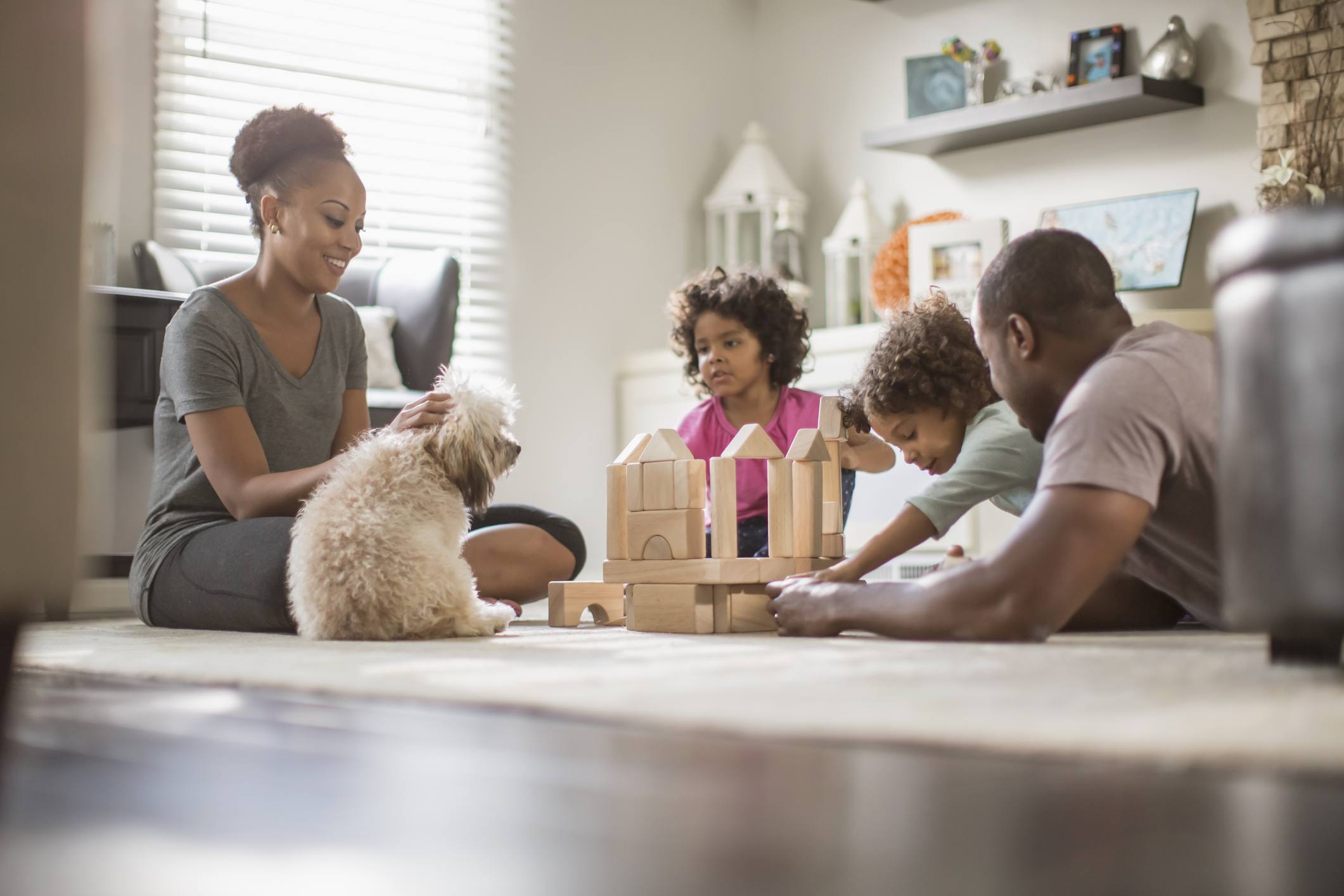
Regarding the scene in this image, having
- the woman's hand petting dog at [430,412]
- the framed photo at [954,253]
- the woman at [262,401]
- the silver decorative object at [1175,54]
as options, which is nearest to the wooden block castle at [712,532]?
the woman's hand petting dog at [430,412]

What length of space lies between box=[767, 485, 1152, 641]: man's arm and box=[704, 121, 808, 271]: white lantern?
3.22 metres

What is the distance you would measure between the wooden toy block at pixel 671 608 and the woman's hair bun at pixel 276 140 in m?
1.08

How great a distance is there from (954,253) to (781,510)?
223 cm

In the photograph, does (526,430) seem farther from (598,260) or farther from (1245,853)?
(1245,853)

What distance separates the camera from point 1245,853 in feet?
2.22

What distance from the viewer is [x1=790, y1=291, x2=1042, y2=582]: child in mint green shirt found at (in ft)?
6.94

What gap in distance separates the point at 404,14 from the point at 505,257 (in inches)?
36.4

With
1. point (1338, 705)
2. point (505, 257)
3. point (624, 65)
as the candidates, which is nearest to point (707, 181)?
point (624, 65)

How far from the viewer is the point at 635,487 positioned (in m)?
2.38

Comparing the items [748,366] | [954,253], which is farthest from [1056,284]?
[954,253]

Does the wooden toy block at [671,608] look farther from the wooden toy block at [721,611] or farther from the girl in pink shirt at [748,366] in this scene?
the girl in pink shirt at [748,366]

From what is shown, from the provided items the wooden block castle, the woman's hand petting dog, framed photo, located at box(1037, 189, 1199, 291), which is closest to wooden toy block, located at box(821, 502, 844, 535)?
the wooden block castle

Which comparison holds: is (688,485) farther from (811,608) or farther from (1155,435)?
(1155,435)

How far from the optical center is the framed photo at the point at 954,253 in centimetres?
422
